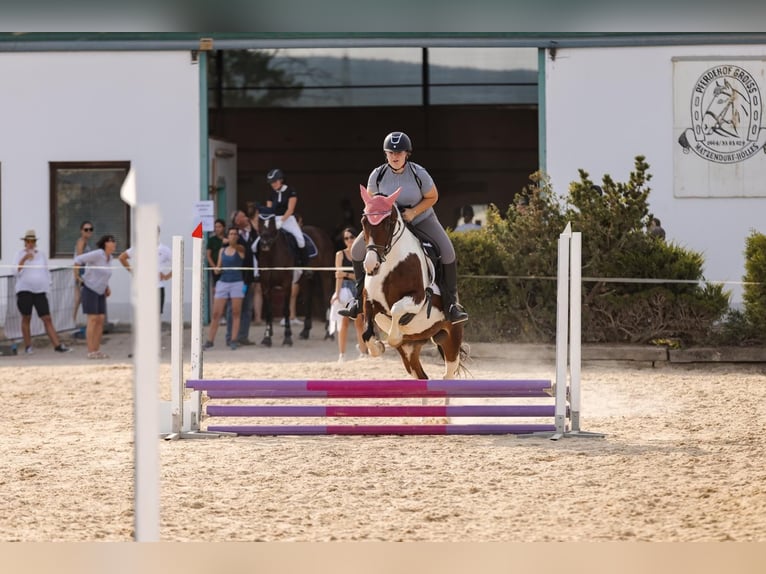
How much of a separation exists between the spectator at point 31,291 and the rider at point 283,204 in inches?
132

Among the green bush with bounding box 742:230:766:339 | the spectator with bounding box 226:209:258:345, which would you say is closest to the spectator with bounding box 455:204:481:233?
the spectator with bounding box 226:209:258:345

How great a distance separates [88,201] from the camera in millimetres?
20703

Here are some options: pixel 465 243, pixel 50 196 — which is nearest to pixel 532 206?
pixel 465 243

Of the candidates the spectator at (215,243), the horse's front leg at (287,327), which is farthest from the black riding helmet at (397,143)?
the spectator at (215,243)

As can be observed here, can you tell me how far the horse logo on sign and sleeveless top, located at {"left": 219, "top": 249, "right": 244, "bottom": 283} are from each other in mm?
7479

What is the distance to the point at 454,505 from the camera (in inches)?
260

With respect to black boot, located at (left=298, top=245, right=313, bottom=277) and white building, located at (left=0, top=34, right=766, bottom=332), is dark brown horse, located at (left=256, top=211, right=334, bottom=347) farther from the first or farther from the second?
white building, located at (left=0, top=34, right=766, bottom=332)

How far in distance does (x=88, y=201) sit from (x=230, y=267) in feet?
14.5

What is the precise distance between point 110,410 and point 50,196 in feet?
33.1

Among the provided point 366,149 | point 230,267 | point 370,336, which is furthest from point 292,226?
point 366,149

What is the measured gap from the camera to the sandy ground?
6.03 meters

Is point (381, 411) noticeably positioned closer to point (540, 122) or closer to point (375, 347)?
point (375, 347)

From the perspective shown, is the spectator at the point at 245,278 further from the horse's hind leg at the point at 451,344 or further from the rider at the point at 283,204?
the horse's hind leg at the point at 451,344

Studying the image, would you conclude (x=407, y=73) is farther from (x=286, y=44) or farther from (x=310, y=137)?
(x=286, y=44)
